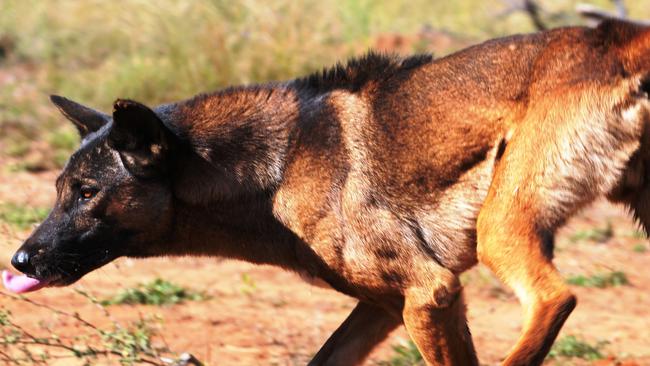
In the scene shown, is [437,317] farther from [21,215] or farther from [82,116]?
[21,215]

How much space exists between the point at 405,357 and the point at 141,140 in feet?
6.19

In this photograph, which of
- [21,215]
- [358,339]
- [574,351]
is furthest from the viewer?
[21,215]

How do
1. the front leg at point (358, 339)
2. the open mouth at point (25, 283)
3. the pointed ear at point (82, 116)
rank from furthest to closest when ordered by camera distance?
the pointed ear at point (82, 116), the front leg at point (358, 339), the open mouth at point (25, 283)

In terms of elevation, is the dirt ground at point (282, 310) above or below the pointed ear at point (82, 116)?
below

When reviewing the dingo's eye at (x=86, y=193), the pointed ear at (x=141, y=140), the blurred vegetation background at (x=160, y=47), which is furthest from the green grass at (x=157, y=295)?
the blurred vegetation background at (x=160, y=47)

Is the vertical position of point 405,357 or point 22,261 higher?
point 22,261

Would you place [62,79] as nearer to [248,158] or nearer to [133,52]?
[133,52]

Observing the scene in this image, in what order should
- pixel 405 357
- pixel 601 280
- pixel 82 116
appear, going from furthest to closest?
pixel 601 280 → pixel 405 357 → pixel 82 116

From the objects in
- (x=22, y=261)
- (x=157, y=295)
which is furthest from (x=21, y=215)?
(x=22, y=261)

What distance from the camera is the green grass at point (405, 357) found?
17.8 ft

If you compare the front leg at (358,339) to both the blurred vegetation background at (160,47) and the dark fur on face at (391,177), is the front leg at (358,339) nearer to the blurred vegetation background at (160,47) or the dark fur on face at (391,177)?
the dark fur on face at (391,177)

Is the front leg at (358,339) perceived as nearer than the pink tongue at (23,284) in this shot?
No

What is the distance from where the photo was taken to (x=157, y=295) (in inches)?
256

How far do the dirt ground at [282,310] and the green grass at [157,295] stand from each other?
6 cm
